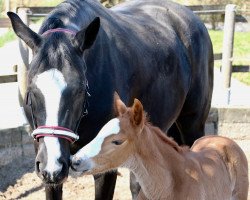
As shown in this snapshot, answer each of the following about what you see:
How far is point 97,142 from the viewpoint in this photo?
2.82m

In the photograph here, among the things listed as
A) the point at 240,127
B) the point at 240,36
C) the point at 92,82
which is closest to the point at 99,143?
the point at 92,82

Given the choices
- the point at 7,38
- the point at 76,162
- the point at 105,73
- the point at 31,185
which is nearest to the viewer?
the point at 76,162

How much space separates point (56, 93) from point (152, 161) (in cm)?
65

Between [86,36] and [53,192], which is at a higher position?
[86,36]

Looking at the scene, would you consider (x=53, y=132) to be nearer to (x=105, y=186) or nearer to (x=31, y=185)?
(x=105, y=186)

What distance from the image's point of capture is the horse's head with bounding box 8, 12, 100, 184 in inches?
111

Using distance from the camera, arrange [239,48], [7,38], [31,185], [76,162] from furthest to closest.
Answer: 1. [7,38]
2. [239,48]
3. [31,185]
4. [76,162]

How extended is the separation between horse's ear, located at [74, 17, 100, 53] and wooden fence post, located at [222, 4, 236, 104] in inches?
166

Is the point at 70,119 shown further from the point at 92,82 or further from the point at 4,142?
the point at 4,142

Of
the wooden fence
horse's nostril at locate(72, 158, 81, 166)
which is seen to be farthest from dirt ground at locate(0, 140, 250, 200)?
horse's nostril at locate(72, 158, 81, 166)

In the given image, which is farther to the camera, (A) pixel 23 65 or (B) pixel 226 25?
(B) pixel 226 25

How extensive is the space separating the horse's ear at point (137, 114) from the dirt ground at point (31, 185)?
2365mm

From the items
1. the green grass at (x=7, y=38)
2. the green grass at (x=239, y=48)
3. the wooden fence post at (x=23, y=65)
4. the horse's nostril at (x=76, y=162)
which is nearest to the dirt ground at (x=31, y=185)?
the wooden fence post at (x=23, y=65)

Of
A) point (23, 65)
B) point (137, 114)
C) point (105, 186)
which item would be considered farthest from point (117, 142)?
point (23, 65)
